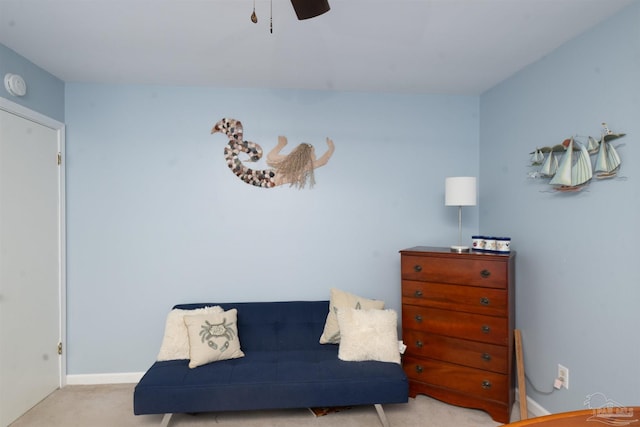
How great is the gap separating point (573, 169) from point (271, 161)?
216 cm

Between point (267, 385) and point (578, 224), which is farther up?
point (578, 224)

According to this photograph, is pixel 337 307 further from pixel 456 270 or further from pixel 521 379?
pixel 521 379

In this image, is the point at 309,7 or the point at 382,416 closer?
the point at 309,7

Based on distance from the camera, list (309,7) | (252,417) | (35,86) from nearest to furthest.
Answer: (309,7), (252,417), (35,86)

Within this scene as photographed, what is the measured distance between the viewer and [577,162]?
1.97 meters

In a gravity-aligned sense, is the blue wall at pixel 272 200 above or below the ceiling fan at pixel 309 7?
below

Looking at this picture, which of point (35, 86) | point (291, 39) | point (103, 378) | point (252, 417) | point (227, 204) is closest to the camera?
point (291, 39)

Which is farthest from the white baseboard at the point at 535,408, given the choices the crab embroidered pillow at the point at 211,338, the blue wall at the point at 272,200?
the crab embroidered pillow at the point at 211,338

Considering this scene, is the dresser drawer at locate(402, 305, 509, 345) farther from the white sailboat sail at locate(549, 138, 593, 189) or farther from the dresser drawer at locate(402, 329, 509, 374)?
the white sailboat sail at locate(549, 138, 593, 189)

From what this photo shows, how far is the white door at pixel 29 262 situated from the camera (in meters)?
2.20

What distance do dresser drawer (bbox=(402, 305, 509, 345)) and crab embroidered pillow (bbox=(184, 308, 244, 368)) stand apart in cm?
131

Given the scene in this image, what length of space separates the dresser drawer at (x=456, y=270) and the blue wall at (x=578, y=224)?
336 millimetres

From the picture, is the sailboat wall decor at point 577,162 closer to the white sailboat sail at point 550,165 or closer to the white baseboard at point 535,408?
the white sailboat sail at point 550,165


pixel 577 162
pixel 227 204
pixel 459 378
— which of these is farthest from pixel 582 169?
pixel 227 204
